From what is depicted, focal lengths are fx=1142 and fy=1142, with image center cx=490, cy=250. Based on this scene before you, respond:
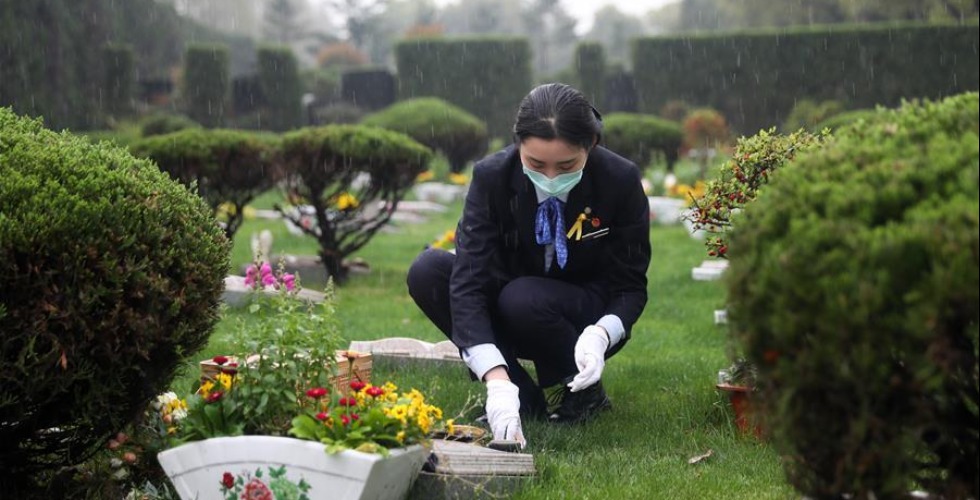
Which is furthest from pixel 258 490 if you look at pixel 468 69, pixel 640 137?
pixel 468 69

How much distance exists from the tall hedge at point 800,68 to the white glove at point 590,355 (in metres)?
18.3

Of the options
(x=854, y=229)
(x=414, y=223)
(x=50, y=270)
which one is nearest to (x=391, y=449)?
(x=50, y=270)

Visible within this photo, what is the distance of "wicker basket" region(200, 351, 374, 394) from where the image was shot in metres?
3.41

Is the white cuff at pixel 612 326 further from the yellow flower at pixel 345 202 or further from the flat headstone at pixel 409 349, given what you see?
the yellow flower at pixel 345 202

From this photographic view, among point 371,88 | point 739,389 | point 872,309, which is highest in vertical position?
point 872,309

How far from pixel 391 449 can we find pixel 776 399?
1071mm

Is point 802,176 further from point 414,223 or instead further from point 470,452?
point 414,223

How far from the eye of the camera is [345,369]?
3.57 metres

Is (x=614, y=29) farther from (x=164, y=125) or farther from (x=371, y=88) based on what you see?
(x=164, y=125)

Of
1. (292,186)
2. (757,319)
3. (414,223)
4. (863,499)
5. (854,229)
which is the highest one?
(854,229)

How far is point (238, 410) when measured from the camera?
2.83m

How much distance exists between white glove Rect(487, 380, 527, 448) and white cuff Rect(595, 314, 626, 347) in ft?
1.53

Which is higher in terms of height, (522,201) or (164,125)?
(522,201)

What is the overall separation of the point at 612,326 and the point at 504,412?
58cm
